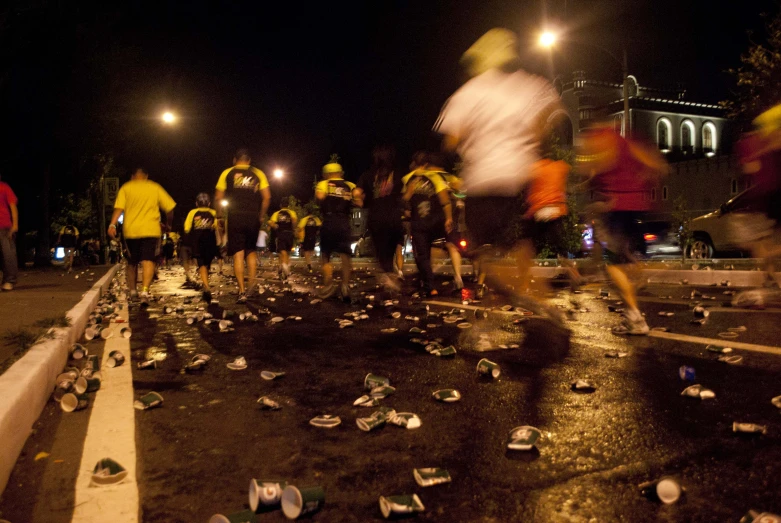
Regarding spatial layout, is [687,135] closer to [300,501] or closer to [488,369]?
[488,369]

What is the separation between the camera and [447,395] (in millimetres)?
3789

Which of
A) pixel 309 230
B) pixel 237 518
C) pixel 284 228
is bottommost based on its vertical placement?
pixel 237 518

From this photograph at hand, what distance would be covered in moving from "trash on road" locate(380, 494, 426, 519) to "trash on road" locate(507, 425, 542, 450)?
0.70 m

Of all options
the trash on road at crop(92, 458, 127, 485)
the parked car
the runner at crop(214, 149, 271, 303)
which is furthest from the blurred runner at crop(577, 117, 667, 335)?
the parked car

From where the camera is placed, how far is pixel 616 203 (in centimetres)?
606

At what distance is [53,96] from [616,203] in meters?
23.7

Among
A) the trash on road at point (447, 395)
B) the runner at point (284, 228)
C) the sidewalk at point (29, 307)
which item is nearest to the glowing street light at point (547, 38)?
the runner at point (284, 228)

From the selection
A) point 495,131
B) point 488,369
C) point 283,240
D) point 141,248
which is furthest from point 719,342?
point 283,240

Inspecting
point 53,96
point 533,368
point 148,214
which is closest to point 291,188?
point 53,96

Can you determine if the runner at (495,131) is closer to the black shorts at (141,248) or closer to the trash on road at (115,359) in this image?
the trash on road at (115,359)

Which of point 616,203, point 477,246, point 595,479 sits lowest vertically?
point 595,479

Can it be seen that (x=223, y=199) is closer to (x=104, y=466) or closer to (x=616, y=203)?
(x=616, y=203)

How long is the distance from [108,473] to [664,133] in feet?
217

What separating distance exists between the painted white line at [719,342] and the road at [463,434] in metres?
0.02
